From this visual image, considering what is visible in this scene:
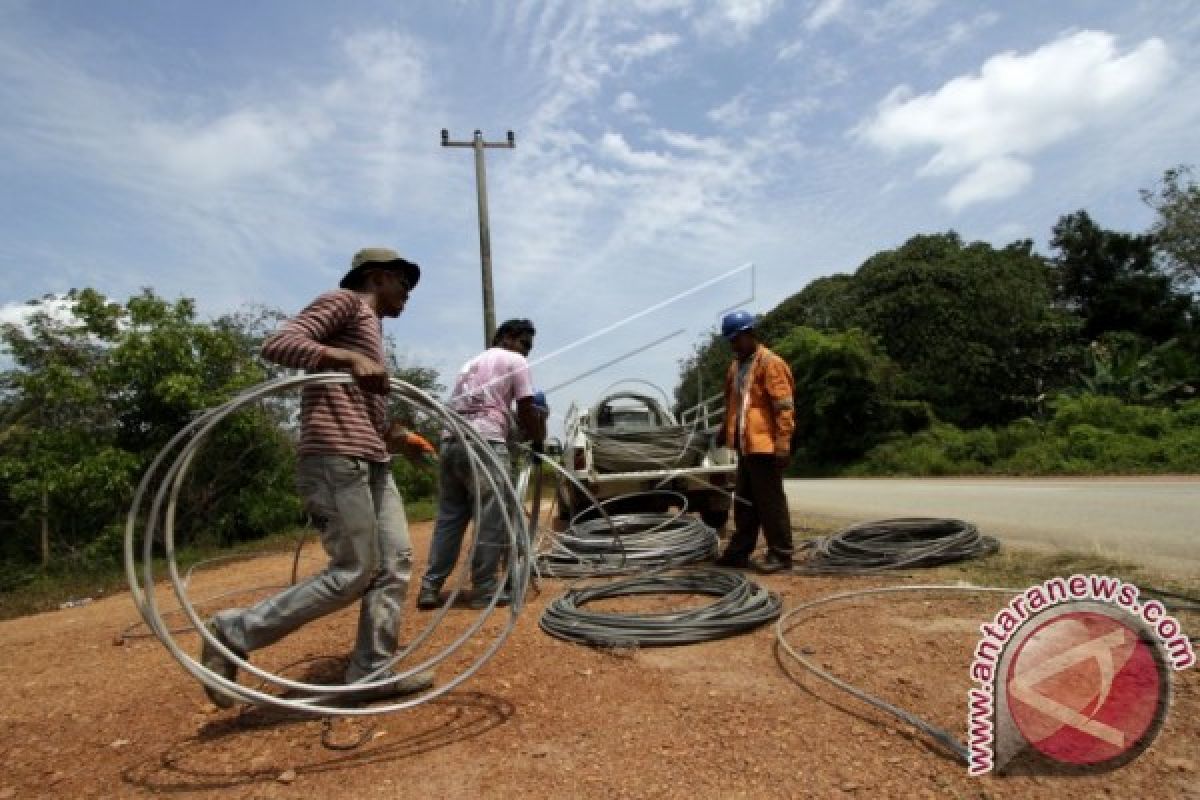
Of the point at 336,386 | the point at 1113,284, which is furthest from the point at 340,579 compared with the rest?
the point at 1113,284

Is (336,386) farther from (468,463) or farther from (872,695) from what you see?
(872,695)

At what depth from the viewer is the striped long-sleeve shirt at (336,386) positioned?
2703 millimetres

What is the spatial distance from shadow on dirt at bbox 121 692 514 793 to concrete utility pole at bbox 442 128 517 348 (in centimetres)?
1205

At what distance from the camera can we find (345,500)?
2771mm

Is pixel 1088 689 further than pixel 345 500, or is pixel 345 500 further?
pixel 345 500

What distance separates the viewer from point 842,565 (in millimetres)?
4965

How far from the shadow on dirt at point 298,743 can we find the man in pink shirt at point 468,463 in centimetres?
158

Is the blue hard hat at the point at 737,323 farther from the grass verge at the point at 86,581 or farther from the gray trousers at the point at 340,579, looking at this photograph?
the grass verge at the point at 86,581

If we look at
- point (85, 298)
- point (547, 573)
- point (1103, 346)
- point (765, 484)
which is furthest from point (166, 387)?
point (1103, 346)

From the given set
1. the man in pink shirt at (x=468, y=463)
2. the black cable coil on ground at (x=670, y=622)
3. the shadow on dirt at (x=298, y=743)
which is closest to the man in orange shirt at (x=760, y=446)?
the black cable coil on ground at (x=670, y=622)

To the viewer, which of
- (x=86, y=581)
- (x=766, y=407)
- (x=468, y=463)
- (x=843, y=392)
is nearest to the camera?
(x=468, y=463)

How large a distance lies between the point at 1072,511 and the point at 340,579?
7624 millimetres

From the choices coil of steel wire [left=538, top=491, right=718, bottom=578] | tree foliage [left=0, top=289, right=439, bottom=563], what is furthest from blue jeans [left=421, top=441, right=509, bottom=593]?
tree foliage [left=0, top=289, right=439, bottom=563]

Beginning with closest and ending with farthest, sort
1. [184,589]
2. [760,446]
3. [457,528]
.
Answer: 1. [184,589]
2. [457,528]
3. [760,446]
